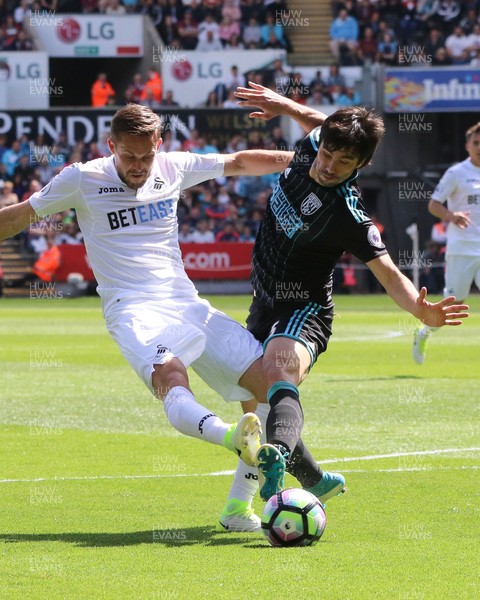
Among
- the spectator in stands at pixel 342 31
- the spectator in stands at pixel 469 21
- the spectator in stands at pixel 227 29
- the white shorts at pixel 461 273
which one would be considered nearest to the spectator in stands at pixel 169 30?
the spectator in stands at pixel 227 29

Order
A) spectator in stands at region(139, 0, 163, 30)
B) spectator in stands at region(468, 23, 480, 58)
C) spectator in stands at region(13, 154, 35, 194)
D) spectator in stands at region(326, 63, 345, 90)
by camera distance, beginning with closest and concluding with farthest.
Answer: spectator in stands at region(13, 154, 35, 194) → spectator in stands at region(326, 63, 345, 90) → spectator in stands at region(468, 23, 480, 58) → spectator in stands at region(139, 0, 163, 30)

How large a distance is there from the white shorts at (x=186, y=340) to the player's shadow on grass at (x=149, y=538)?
79 cm

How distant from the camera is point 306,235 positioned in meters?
6.43

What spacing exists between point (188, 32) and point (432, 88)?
8.10 m

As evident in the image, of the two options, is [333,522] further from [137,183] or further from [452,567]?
[137,183]

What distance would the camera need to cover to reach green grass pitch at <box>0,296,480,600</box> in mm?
5016

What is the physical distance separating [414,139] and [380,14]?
14.0ft

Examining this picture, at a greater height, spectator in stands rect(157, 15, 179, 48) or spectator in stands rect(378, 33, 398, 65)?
spectator in stands rect(157, 15, 179, 48)

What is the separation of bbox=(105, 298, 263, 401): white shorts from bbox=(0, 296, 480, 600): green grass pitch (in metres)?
0.78

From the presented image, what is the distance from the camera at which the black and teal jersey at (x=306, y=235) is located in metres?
6.33

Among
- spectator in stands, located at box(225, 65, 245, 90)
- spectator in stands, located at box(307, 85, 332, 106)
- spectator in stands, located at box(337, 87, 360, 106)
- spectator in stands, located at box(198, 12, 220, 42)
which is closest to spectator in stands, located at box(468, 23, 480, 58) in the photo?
spectator in stands, located at box(337, 87, 360, 106)

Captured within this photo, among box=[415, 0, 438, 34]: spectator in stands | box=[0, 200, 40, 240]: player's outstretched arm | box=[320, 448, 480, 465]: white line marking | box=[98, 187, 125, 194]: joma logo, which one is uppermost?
box=[415, 0, 438, 34]: spectator in stands

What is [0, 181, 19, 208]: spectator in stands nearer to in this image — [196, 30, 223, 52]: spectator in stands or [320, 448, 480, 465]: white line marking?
[196, 30, 223, 52]: spectator in stands

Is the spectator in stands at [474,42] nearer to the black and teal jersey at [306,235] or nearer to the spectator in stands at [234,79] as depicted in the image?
the spectator in stands at [234,79]
